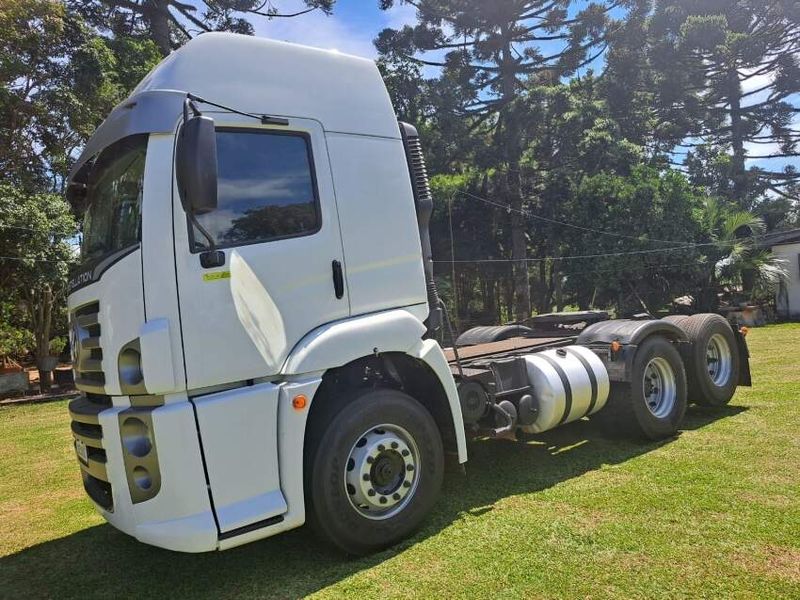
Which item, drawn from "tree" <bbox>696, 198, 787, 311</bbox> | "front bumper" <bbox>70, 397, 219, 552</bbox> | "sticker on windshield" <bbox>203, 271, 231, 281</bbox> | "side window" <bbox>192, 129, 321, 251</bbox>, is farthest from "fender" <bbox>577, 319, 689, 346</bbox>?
"tree" <bbox>696, 198, 787, 311</bbox>

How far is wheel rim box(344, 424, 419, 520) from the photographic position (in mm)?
3834

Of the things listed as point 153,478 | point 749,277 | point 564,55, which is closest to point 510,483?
point 153,478

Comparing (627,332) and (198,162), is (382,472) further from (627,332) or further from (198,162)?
(627,332)

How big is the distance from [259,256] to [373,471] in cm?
155

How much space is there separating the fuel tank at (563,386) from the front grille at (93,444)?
3350 millimetres

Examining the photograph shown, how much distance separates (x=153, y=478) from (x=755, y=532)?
3.58 meters

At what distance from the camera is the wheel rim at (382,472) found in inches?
151

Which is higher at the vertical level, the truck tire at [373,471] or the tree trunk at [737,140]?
the tree trunk at [737,140]

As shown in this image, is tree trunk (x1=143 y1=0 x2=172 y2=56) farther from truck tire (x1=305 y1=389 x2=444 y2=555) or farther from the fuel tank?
truck tire (x1=305 y1=389 x2=444 y2=555)

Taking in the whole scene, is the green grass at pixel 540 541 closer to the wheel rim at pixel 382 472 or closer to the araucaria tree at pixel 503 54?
the wheel rim at pixel 382 472

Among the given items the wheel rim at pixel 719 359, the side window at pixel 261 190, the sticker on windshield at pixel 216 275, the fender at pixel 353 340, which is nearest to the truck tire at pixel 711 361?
the wheel rim at pixel 719 359

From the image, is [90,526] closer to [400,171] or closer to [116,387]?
[116,387]

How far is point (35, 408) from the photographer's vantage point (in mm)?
14055

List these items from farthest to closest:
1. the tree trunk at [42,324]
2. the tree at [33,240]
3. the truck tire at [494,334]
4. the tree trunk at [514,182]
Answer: the tree trunk at [514,182] < the tree trunk at [42,324] < the tree at [33,240] < the truck tire at [494,334]
